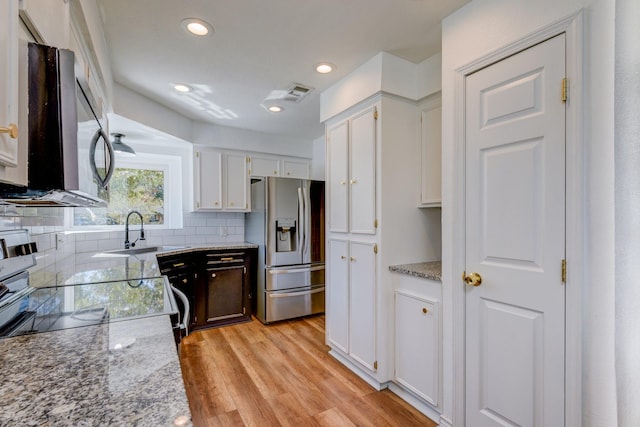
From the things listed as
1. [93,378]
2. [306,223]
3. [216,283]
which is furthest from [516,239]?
[216,283]

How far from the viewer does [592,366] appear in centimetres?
114

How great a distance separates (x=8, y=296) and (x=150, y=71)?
1.90 m

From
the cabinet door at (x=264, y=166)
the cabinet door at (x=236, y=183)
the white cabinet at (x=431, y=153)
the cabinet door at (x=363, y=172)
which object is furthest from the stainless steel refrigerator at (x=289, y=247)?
the white cabinet at (x=431, y=153)

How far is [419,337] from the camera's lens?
1947 mm

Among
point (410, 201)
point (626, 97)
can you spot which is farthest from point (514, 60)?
point (410, 201)

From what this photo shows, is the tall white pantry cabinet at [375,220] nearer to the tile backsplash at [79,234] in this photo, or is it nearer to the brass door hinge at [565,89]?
the brass door hinge at [565,89]

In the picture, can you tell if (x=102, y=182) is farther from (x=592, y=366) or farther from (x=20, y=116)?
(x=592, y=366)

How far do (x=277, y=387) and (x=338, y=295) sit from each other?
2.76ft

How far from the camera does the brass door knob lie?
5.05 feet

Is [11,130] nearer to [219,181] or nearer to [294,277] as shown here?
[294,277]

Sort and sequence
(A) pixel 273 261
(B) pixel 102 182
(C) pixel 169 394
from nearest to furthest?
1. (C) pixel 169 394
2. (B) pixel 102 182
3. (A) pixel 273 261

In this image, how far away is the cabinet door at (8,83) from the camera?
1.91 ft

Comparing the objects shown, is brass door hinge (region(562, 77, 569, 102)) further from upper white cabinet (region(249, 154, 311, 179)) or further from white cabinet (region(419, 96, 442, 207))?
upper white cabinet (region(249, 154, 311, 179))

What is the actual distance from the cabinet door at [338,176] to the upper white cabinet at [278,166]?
162 cm
